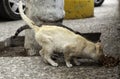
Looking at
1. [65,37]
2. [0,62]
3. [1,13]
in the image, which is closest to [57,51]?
[65,37]

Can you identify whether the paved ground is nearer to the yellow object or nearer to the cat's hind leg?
the cat's hind leg

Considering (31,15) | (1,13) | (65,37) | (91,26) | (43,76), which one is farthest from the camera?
(1,13)

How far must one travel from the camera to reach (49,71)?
509cm

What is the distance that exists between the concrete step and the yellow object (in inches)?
181

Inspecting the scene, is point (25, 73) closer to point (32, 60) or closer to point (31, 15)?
point (32, 60)

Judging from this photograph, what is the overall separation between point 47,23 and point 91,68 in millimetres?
1232

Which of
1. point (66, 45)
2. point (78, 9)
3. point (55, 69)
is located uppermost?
point (66, 45)

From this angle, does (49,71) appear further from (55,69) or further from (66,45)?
(66,45)

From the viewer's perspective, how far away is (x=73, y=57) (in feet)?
17.3

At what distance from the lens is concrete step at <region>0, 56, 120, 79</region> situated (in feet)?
15.7

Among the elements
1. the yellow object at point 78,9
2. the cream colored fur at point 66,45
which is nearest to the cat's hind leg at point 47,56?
the cream colored fur at point 66,45

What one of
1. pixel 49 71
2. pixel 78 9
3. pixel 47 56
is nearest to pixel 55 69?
pixel 49 71

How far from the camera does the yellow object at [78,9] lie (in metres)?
10.1

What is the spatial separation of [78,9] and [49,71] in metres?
5.30
